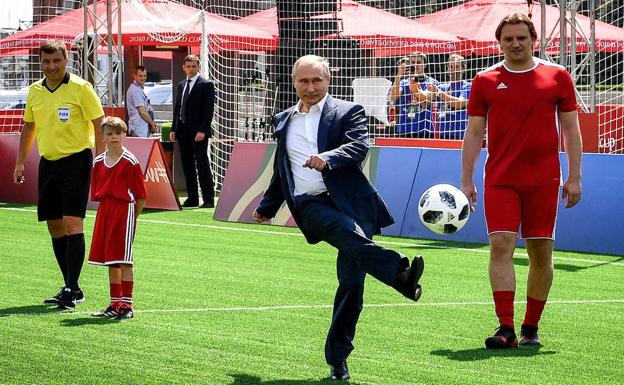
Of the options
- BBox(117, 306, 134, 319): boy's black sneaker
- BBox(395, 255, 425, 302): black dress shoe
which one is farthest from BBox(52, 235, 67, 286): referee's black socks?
BBox(395, 255, 425, 302): black dress shoe

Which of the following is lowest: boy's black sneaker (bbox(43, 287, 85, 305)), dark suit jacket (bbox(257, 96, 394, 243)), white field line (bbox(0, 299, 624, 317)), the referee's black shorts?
white field line (bbox(0, 299, 624, 317))

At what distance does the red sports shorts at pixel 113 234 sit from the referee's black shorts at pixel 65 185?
41cm

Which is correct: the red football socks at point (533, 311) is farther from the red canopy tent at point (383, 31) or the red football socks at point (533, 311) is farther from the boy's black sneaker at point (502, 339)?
the red canopy tent at point (383, 31)

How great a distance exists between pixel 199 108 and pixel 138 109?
Result: 11.0 ft

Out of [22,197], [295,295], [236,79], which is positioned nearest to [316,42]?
[236,79]

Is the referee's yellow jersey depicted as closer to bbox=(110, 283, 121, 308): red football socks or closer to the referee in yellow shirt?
the referee in yellow shirt

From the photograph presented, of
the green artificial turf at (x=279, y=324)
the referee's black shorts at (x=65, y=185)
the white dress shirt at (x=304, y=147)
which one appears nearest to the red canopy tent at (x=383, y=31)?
the green artificial turf at (x=279, y=324)

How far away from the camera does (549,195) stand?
8.52 metres

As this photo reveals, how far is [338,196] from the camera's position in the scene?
7.41m

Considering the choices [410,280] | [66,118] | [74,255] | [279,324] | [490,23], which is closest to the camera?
[410,280]

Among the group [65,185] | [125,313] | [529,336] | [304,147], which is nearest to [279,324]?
[125,313]

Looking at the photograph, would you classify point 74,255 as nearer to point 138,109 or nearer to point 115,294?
point 115,294

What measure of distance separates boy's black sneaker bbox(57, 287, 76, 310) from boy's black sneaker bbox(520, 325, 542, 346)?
3498mm

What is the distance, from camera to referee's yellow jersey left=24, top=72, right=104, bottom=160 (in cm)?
1045
